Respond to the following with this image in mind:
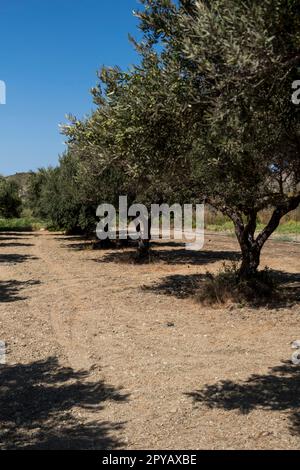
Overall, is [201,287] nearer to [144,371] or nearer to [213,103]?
[144,371]

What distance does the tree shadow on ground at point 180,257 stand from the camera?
1938 centimetres

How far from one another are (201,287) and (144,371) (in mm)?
6280

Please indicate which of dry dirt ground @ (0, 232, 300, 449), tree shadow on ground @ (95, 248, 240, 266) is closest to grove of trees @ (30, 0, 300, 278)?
dry dirt ground @ (0, 232, 300, 449)

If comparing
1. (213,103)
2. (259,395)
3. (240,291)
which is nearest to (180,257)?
(240,291)

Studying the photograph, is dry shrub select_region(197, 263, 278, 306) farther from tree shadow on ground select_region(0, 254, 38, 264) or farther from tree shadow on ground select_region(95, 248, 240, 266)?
tree shadow on ground select_region(0, 254, 38, 264)

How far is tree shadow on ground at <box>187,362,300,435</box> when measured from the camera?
5449 mm

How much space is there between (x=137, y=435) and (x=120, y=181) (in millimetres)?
14888

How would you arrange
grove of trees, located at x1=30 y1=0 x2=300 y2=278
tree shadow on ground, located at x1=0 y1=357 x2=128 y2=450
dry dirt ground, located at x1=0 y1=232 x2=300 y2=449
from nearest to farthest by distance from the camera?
grove of trees, located at x1=30 y1=0 x2=300 y2=278 → tree shadow on ground, located at x1=0 y1=357 x2=128 y2=450 → dry dirt ground, located at x1=0 y1=232 x2=300 y2=449

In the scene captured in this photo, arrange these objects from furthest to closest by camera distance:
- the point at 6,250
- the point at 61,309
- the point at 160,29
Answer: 1. the point at 6,250
2. the point at 61,309
3. the point at 160,29

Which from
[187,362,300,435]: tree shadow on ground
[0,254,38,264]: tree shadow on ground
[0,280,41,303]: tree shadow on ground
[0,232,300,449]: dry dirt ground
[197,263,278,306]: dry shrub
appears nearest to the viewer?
[0,232,300,449]: dry dirt ground

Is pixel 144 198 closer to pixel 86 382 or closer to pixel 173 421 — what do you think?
pixel 86 382

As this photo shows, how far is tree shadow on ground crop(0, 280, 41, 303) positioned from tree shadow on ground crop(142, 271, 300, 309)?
353cm
